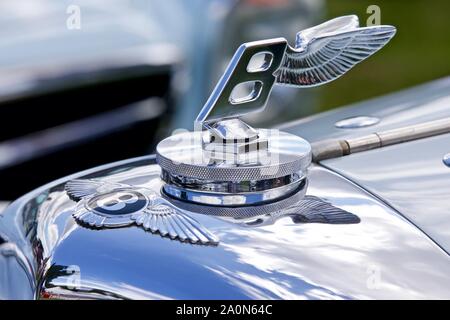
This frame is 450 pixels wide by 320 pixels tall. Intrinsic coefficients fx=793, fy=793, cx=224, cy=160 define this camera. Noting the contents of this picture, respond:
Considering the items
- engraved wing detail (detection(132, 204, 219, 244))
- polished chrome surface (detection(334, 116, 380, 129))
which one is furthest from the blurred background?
engraved wing detail (detection(132, 204, 219, 244))

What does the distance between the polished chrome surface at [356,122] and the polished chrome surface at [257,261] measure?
0.27 metres

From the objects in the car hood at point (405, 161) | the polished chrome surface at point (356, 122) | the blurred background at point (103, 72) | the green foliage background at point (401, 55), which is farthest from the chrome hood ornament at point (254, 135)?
the green foliage background at point (401, 55)

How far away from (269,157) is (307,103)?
8.66 ft

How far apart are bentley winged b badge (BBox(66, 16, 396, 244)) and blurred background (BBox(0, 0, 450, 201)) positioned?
1.52 m

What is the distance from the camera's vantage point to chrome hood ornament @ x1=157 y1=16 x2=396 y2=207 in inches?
40.1

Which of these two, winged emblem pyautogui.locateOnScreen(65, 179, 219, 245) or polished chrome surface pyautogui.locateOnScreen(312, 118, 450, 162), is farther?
polished chrome surface pyautogui.locateOnScreen(312, 118, 450, 162)

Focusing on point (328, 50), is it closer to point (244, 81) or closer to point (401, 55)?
point (244, 81)

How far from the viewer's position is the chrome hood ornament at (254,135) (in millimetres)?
1018

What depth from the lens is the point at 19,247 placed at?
3.70ft

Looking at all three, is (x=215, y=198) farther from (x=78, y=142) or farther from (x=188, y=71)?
(x=188, y=71)

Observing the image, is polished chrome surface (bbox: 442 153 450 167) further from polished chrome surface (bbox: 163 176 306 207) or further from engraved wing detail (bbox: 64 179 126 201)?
engraved wing detail (bbox: 64 179 126 201)

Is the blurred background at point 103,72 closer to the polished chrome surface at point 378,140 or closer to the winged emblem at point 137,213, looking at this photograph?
the polished chrome surface at point 378,140

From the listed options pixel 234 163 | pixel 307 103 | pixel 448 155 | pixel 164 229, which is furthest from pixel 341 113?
pixel 307 103

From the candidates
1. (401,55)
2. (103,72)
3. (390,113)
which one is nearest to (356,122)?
(390,113)
